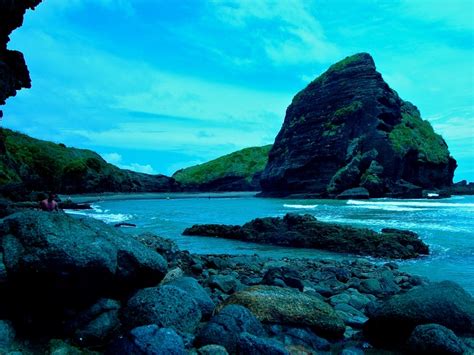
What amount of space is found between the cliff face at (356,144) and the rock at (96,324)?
83.8m

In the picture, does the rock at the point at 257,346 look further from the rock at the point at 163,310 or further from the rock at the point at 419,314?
the rock at the point at 419,314

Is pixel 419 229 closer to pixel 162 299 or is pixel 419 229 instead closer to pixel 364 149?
pixel 162 299

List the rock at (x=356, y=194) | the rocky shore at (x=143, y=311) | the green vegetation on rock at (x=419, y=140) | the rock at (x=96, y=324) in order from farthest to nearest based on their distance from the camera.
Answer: the green vegetation on rock at (x=419, y=140) → the rock at (x=356, y=194) → the rock at (x=96, y=324) → the rocky shore at (x=143, y=311)

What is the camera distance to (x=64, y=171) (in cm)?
10750

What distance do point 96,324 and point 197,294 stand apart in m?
2.07

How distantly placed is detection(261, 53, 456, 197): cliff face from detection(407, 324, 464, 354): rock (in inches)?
3244

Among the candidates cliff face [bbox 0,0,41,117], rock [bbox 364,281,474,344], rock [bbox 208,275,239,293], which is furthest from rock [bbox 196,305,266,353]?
cliff face [bbox 0,0,41,117]

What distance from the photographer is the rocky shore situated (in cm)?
650

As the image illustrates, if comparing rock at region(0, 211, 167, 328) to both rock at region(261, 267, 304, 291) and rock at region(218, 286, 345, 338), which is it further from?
rock at region(261, 267, 304, 291)

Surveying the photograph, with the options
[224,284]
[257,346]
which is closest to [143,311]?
[257,346]

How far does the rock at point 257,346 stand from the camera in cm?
598

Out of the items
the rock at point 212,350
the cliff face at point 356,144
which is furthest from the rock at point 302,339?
the cliff face at point 356,144

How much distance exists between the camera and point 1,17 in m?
24.5

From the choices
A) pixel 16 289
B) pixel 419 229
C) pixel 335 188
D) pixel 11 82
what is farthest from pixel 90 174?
pixel 16 289
